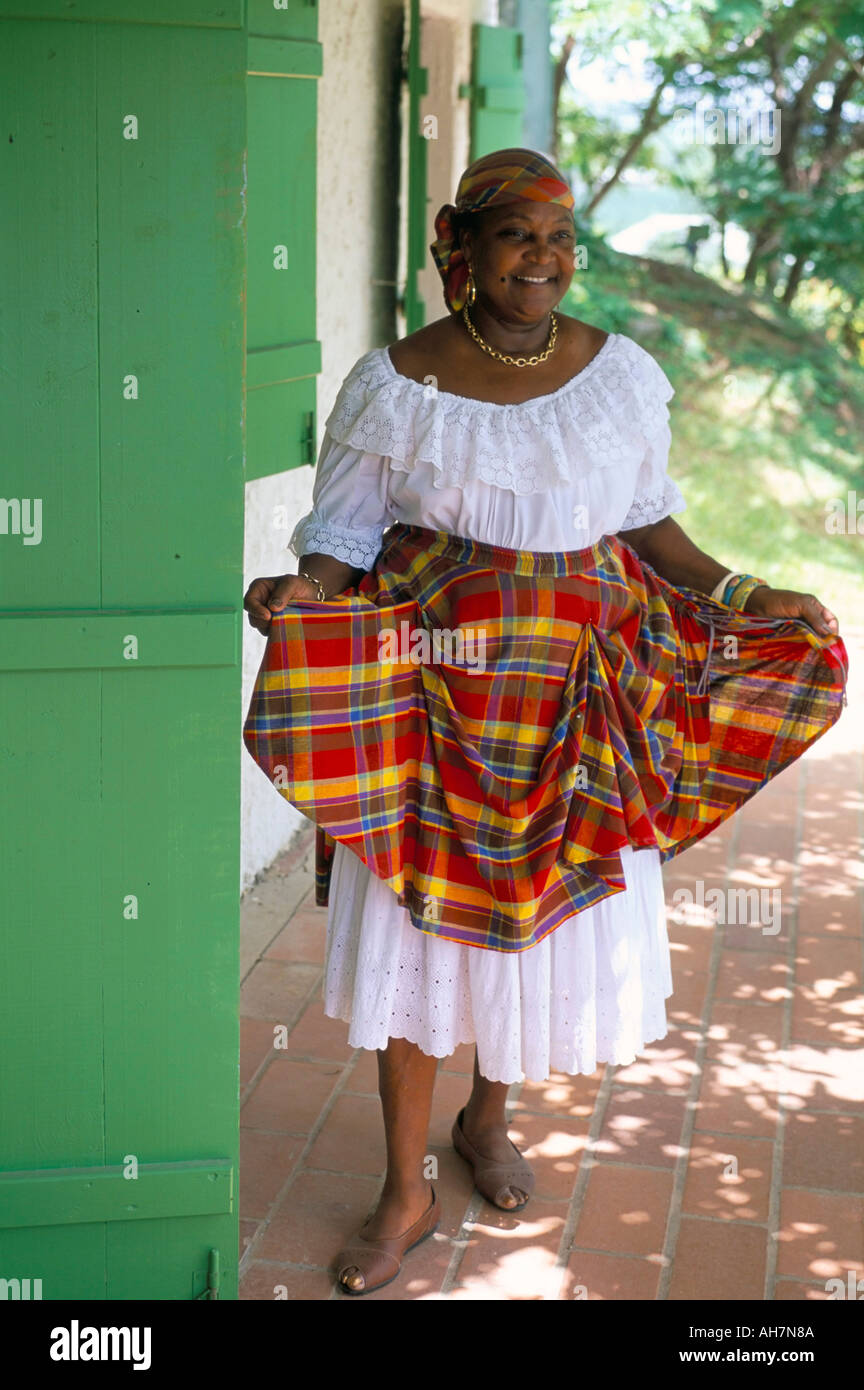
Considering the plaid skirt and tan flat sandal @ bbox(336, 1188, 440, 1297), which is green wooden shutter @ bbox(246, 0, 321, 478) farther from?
tan flat sandal @ bbox(336, 1188, 440, 1297)

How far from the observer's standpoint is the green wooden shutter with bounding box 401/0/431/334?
5.94 metres

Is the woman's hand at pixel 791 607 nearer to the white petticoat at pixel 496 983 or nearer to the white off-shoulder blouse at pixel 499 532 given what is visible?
the white off-shoulder blouse at pixel 499 532

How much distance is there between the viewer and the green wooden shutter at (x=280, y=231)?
4.03m

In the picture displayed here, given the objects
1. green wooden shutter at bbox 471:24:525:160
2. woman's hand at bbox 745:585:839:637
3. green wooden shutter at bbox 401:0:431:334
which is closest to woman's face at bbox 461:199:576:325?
woman's hand at bbox 745:585:839:637

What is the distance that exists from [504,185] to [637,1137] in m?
2.29

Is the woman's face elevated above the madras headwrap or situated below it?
below

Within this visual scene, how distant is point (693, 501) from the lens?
11109mm

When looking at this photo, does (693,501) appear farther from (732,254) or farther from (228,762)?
(228,762)

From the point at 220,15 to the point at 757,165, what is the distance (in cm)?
1186

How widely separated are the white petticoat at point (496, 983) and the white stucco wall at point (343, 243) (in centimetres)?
162

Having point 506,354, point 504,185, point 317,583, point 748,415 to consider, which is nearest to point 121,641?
point 317,583

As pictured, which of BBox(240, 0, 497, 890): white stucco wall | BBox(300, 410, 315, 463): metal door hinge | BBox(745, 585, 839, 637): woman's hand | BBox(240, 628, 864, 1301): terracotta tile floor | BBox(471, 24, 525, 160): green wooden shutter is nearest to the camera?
BBox(745, 585, 839, 637): woman's hand

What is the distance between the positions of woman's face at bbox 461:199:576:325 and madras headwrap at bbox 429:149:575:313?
0.06ft

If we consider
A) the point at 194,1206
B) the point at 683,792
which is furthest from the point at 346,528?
the point at 194,1206
